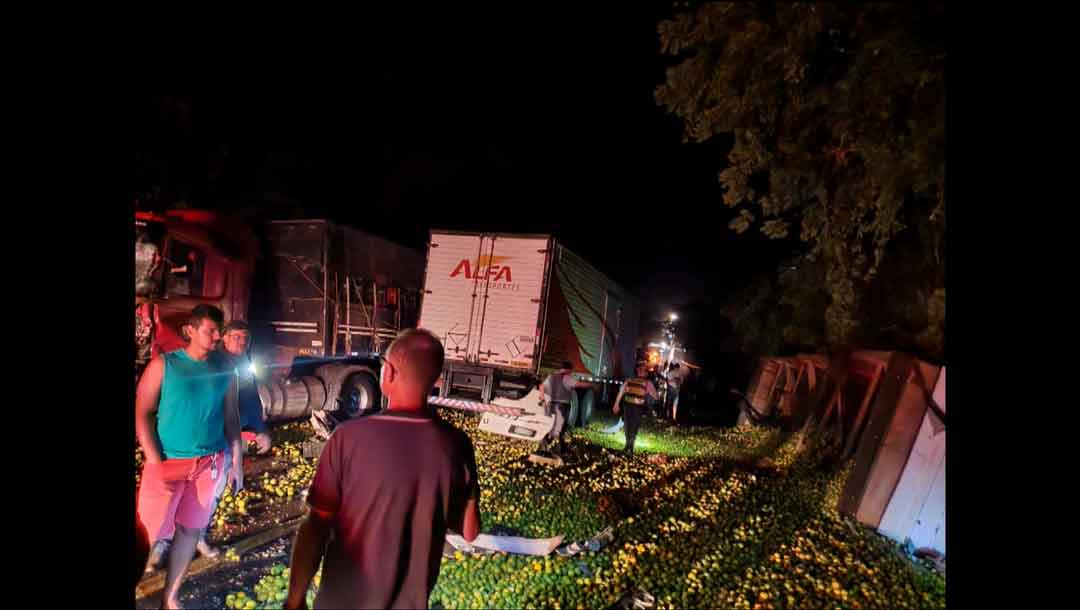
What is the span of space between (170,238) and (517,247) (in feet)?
22.0

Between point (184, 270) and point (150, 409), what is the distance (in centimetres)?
656

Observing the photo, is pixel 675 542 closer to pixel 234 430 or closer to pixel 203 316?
pixel 234 430

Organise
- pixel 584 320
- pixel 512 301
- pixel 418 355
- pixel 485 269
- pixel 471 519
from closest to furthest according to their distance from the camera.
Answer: pixel 418 355
pixel 471 519
pixel 512 301
pixel 485 269
pixel 584 320

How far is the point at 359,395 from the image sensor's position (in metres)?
11.2

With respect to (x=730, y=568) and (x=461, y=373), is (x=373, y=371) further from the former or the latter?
(x=730, y=568)

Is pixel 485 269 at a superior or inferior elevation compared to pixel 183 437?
superior

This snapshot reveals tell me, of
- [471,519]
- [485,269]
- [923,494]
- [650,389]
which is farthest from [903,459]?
[485,269]

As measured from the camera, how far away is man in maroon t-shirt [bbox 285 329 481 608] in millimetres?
Answer: 2043

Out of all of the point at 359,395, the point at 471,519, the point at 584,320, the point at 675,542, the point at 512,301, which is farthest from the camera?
the point at 584,320

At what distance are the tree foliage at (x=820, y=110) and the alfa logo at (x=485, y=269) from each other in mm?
4916

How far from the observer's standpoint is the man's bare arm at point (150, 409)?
3.33 m

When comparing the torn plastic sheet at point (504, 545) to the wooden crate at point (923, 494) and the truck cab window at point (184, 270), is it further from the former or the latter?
the truck cab window at point (184, 270)

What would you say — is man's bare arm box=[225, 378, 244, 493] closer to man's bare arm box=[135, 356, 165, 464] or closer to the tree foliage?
man's bare arm box=[135, 356, 165, 464]

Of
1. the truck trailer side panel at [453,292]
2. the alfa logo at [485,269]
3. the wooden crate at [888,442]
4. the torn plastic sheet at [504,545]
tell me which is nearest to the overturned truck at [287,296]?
the truck trailer side panel at [453,292]
